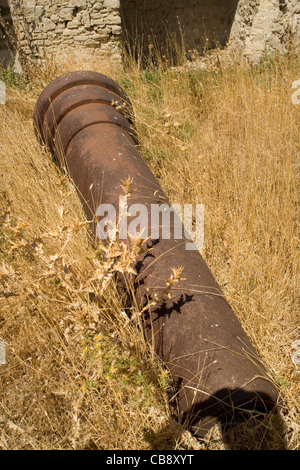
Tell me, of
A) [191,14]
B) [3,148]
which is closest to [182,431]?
[3,148]

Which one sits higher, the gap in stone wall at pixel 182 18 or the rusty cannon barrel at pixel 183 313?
the gap in stone wall at pixel 182 18

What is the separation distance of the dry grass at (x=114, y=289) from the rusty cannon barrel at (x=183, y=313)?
0.14 metres

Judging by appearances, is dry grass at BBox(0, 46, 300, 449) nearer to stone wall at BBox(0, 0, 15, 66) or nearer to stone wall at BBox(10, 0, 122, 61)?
stone wall at BBox(10, 0, 122, 61)

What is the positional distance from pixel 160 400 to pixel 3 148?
313cm

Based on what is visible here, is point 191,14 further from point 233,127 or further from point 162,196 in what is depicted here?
point 162,196

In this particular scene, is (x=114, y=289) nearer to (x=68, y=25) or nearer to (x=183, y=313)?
(x=183, y=313)

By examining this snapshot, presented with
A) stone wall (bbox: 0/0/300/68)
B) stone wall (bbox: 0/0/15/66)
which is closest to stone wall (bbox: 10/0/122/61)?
stone wall (bbox: 0/0/300/68)

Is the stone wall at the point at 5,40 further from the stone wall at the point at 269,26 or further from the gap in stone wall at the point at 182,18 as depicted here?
the stone wall at the point at 269,26

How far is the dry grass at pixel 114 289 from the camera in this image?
5.66 feet

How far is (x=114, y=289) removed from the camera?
1.91 meters

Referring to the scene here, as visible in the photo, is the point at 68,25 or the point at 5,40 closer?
the point at 68,25

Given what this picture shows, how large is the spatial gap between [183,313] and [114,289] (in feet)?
1.64

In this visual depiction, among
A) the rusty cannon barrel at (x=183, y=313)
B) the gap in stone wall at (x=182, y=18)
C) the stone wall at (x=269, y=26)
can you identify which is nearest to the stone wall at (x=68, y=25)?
the gap in stone wall at (x=182, y=18)

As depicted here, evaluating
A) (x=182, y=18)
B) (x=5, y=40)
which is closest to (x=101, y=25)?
(x=182, y=18)
